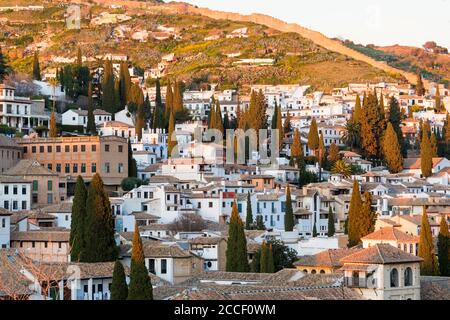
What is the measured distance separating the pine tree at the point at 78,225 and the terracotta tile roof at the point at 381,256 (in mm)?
9502

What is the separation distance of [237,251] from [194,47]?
279ft

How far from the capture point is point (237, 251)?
38.5 meters

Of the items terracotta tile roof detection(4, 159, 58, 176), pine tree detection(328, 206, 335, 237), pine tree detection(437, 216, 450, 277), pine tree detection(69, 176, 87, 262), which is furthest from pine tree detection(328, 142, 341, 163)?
pine tree detection(69, 176, 87, 262)

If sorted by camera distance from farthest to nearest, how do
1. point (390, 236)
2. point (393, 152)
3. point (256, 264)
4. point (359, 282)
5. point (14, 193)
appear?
1. point (393, 152)
2. point (14, 193)
3. point (390, 236)
4. point (256, 264)
5. point (359, 282)

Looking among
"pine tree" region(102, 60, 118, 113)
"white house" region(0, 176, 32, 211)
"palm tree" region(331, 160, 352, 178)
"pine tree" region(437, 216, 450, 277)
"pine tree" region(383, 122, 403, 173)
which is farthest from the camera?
"pine tree" region(102, 60, 118, 113)

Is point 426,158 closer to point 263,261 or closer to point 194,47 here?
point 263,261

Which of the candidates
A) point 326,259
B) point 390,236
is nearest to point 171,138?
point 390,236

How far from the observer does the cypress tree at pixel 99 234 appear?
3695 centimetres

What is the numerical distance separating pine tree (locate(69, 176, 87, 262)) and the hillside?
64.9 meters

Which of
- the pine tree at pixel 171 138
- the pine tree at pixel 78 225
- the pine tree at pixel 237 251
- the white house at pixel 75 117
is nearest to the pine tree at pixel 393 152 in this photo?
the pine tree at pixel 171 138

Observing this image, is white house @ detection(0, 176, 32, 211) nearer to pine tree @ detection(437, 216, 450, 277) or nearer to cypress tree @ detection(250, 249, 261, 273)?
cypress tree @ detection(250, 249, 261, 273)

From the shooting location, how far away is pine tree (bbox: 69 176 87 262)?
3725cm
